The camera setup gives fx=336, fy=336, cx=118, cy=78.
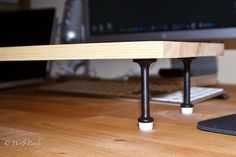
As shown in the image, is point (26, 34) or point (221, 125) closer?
point (221, 125)

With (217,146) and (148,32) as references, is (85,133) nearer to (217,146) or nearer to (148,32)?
(217,146)

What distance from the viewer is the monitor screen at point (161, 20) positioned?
878 millimetres

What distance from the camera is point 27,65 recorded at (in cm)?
128

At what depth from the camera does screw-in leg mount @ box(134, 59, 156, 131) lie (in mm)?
534

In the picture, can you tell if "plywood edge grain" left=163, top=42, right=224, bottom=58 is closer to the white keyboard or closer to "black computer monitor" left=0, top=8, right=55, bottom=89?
the white keyboard

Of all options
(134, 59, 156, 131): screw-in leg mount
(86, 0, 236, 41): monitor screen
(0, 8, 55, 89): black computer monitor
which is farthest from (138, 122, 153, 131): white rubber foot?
(0, 8, 55, 89): black computer monitor

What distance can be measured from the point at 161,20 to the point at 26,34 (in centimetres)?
56

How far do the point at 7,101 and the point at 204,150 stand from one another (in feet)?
2.12

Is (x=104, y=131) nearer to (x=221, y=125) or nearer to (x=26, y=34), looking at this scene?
(x=221, y=125)

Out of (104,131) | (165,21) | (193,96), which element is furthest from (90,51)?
(165,21)

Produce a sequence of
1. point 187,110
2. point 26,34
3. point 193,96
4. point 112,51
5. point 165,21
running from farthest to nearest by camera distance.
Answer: point 26,34 < point 165,21 < point 193,96 < point 187,110 < point 112,51

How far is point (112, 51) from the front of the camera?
0.50 meters

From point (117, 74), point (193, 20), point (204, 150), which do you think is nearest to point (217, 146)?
point (204, 150)

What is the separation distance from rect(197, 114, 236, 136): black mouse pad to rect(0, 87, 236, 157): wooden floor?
0.04ft
